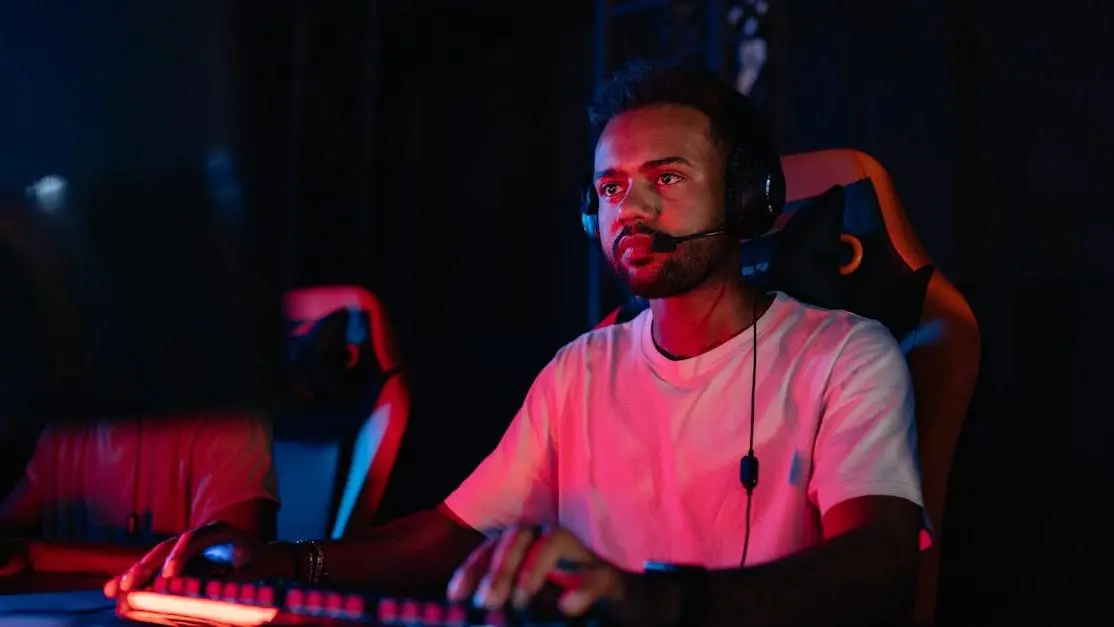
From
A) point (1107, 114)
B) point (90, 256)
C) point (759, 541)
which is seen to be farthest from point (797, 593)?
point (1107, 114)

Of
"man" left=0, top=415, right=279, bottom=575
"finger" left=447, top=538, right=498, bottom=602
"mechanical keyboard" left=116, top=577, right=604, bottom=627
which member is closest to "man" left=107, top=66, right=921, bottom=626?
"mechanical keyboard" left=116, top=577, right=604, bottom=627

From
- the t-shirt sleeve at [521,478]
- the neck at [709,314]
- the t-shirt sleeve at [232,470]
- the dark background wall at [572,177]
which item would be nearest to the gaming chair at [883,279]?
the neck at [709,314]

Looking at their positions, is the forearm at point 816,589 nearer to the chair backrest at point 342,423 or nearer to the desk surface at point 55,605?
the desk surface at point 55,605

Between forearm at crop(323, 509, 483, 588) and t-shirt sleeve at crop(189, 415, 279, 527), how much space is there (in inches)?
20.2

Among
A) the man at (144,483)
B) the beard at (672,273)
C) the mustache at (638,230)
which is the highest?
the mustache at (638,230)

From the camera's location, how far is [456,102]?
20.4 feet

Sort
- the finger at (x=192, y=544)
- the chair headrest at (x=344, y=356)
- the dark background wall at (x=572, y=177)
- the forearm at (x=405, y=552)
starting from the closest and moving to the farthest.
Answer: the finger at (x=192, y=544) → the forearm at (x=405, y=552) → the dark background wall at (x=572, y=177) → the chair headrest at (x=344, y=356)

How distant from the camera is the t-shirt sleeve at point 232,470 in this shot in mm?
1794

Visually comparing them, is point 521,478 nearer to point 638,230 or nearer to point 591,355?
point 591,355

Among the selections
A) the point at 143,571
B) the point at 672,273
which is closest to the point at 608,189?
the point at 672,273

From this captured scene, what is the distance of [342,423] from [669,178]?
92 centimetres

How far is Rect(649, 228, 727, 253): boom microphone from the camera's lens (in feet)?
4.32

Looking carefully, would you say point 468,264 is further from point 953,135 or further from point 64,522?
point 64,522

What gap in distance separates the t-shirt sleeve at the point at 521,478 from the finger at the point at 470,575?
0.74 meters
